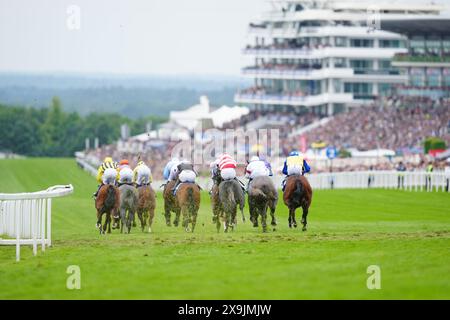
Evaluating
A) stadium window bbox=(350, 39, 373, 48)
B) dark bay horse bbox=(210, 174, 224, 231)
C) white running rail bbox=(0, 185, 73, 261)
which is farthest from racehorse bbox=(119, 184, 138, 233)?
stadium window bbox=(350, 39, 373, 48)

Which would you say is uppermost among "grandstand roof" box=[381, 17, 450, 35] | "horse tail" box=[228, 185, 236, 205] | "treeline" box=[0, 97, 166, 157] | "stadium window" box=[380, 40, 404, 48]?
"grandstand roof" box=[381, 17, 450, 35]

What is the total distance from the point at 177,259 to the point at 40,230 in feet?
9.67

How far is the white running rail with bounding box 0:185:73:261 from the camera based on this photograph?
744 inches

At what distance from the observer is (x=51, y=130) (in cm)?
10575

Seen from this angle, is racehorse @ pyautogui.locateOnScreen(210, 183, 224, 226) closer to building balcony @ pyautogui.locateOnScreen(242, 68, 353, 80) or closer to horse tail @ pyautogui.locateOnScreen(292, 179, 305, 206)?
horse tail @ pyautogui.locateOnScreen(292, 179, 305, 206)

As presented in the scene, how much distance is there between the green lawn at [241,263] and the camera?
49.4 feet

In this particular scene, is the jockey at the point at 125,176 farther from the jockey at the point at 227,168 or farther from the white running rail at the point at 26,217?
the white running rail at the point at 26,217

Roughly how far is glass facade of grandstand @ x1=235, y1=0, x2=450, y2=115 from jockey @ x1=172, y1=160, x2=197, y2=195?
6166 centimetres

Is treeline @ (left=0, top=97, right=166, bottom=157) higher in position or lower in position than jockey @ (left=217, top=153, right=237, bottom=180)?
lower

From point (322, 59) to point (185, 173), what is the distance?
2641 inches

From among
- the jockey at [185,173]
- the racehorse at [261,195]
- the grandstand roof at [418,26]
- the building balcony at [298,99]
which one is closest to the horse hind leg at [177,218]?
the jockey at [185,173]
